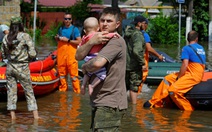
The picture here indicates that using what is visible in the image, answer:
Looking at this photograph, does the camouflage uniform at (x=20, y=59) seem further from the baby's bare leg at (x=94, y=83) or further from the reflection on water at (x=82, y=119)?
the baby's bare leg at (x=94, y=83)

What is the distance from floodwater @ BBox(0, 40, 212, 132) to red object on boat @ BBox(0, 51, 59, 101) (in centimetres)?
26

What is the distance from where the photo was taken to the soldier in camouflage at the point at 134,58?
36.0 feet

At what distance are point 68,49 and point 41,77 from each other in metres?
1.13

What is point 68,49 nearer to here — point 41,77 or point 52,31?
point 41,77

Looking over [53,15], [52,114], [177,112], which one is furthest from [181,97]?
[53,15]

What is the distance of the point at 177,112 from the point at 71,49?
297cm

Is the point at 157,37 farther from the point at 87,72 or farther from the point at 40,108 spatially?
the point at 87,72

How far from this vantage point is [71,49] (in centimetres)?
1266

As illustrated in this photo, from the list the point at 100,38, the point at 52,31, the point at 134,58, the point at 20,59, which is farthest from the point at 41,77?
the point at 52,31

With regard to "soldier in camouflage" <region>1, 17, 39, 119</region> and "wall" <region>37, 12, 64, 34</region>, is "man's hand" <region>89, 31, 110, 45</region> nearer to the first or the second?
"soldier in camouflage" <region>1, 17, 39, 119</region>

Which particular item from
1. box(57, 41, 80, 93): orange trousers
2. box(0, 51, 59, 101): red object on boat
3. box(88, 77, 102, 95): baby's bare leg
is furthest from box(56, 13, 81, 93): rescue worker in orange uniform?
box(88, 77, 102, 95): baby's bare leg

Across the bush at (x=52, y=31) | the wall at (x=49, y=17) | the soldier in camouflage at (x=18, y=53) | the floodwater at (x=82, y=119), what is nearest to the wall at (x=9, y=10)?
the bush at (x=52, y=31)

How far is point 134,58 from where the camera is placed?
436 inches

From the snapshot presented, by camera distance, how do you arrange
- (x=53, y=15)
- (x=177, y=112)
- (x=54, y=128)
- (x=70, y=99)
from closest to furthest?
1. (x=54, y=128)
2. (x=177, y=112)
3. (x=70, y=99)
4. (x=53, y=15)
